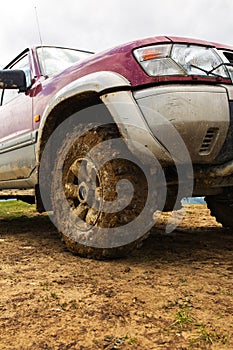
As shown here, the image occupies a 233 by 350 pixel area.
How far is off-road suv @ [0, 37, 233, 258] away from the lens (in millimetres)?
2145

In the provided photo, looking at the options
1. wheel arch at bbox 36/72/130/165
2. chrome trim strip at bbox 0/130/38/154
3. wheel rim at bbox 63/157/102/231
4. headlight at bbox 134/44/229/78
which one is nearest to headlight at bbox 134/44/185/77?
headlight at bbox 134/44/229/78

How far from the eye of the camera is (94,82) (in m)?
2.35

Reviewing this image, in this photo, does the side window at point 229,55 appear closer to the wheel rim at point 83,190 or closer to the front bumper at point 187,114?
the front bumper at point 187,114

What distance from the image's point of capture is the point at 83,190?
2508 millimetres

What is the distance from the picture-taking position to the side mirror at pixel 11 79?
10.4ft

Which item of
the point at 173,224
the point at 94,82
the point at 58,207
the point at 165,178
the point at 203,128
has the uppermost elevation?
the point at 94,82

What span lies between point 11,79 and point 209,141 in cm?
181

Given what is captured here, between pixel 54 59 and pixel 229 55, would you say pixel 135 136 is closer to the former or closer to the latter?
pixel 229 55

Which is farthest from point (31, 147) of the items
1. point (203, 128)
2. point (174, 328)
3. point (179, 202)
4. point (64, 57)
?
point (174, 328)

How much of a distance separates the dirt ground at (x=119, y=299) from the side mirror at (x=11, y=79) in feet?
4.35

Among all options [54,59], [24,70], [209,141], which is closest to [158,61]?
[209,141]

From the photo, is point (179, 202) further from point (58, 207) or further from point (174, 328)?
point (174, 328)

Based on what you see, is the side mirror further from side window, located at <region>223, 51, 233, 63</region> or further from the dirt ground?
side window, located at <region>223, 51, 233, 63</region>

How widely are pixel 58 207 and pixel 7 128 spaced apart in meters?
1.34
